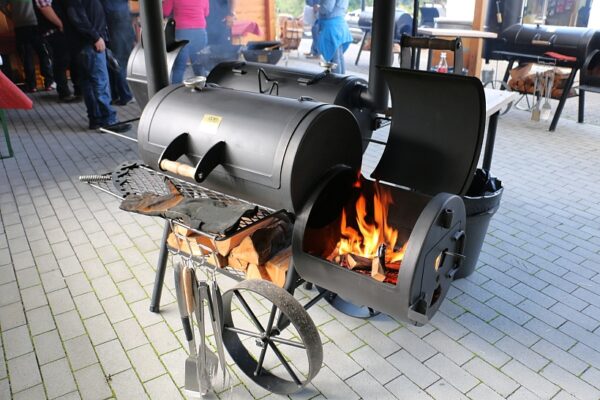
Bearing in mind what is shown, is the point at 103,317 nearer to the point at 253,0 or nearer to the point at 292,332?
the point at 292,332

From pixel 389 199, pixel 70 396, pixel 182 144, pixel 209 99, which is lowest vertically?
pixel 70 396

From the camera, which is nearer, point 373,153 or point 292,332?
point 292,332

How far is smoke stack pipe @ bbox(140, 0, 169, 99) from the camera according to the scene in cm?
215

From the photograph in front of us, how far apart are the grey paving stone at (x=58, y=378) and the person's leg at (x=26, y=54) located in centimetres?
605

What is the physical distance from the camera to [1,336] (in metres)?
2.31

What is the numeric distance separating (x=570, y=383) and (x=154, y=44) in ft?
7.24

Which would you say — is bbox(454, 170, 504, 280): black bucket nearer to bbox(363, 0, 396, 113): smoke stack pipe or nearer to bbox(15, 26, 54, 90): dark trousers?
bbox(363, 0, 396, 113): smoke stack pipe

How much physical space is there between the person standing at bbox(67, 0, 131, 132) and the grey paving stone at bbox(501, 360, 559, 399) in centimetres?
391

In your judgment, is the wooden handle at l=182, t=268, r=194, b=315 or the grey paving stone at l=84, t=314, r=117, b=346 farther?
the grey paving stone at l=84, t=314, r=117, b=346

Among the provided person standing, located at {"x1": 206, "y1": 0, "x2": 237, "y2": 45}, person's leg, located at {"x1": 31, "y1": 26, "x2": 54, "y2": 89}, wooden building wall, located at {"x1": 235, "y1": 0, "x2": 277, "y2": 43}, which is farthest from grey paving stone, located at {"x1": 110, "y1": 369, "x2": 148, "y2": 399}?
wooden building wall, located at {"x1": 235, "y1": 0, "x2": 277, "y2": 43}

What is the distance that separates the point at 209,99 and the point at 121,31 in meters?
4.73

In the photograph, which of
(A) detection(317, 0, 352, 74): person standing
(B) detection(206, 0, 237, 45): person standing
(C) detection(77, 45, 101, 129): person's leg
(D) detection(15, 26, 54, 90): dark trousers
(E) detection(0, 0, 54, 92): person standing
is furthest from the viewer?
(B) detection(206, 0, 237, 45): person standing

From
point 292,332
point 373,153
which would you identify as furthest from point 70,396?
point 373,153

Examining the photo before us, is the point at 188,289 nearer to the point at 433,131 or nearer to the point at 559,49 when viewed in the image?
the point at 433,131
